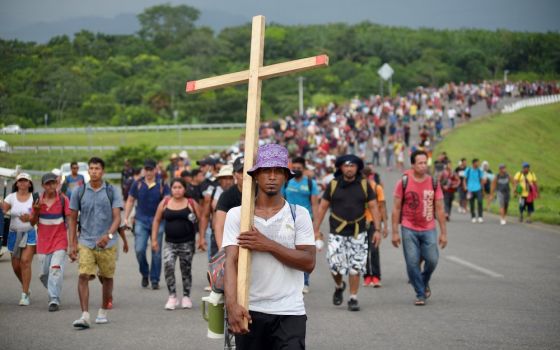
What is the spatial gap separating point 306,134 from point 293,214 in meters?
42.8

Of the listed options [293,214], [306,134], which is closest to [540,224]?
[293,214]

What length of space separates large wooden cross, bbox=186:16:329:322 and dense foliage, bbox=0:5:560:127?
48.1m

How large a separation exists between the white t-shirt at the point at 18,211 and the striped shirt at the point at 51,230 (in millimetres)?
401

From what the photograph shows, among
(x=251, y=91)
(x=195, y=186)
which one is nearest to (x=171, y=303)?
(x=195, y=186)

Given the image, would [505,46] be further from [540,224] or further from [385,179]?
[540,224]

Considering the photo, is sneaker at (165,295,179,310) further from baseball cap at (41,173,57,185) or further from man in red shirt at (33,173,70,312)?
baseball cap at (41,173,57,185)

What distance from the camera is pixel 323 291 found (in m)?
12.8

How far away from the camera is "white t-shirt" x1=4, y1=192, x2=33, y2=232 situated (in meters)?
11.7

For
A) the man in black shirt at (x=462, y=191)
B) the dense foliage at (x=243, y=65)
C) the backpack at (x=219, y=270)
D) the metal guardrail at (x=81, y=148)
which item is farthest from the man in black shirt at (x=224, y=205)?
the dense foliage at (x=243, y=65)

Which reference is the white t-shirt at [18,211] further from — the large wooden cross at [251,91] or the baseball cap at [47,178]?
the large wooden cross at [251,91]

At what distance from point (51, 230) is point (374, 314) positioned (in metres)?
4.16

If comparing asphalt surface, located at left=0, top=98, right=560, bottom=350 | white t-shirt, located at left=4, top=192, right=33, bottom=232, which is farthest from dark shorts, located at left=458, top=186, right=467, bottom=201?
white t-shirt, located at left=4, top=192, right=33, bottom=232

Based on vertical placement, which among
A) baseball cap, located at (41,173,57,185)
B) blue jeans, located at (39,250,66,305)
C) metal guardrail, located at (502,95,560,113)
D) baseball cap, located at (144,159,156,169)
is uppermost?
metal guardrail, located at (502,95,560,113)

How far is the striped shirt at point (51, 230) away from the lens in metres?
11.2
